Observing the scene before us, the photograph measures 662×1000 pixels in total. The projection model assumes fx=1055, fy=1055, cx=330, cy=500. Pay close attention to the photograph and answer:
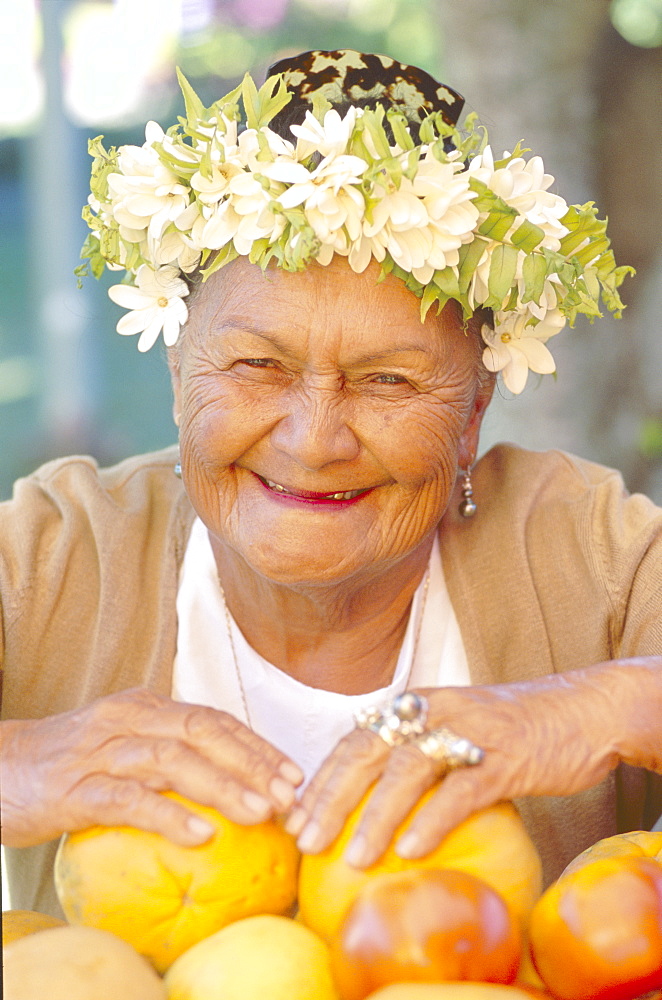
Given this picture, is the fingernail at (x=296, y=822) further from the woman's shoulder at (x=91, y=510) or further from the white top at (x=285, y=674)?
the woman's shoulder at (x=91, y=510)

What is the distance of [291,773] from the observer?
126 cm

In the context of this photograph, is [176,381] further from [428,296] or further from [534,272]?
[534,272]

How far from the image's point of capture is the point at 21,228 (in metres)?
4.88

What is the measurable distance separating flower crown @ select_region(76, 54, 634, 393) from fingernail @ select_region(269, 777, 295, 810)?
76 centimetres

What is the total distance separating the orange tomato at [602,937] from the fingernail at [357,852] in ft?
0.64

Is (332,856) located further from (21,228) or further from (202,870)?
(21,228)

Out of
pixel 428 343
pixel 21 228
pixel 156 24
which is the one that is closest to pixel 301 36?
A: pixel 156 24

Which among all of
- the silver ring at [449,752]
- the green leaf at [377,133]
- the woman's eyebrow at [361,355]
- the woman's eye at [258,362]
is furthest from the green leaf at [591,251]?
the silver ring at [449,752]

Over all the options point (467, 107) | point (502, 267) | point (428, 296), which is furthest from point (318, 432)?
point (467, 107)

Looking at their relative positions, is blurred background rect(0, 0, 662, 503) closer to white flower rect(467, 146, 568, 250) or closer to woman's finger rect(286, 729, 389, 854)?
white flower rect(467, 146, 568, 250)

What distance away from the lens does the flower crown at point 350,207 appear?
1.53m

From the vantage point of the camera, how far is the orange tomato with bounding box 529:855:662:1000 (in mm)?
1075

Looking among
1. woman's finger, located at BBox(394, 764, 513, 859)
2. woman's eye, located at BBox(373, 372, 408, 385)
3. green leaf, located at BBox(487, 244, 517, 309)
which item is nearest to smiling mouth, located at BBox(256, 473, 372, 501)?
woman's eye, located at BBox(373, 372, 408, 385)

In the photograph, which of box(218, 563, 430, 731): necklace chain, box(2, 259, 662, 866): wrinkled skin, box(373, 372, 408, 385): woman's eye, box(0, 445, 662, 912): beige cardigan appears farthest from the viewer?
box(218, 563, 430, 731): necklace chain
